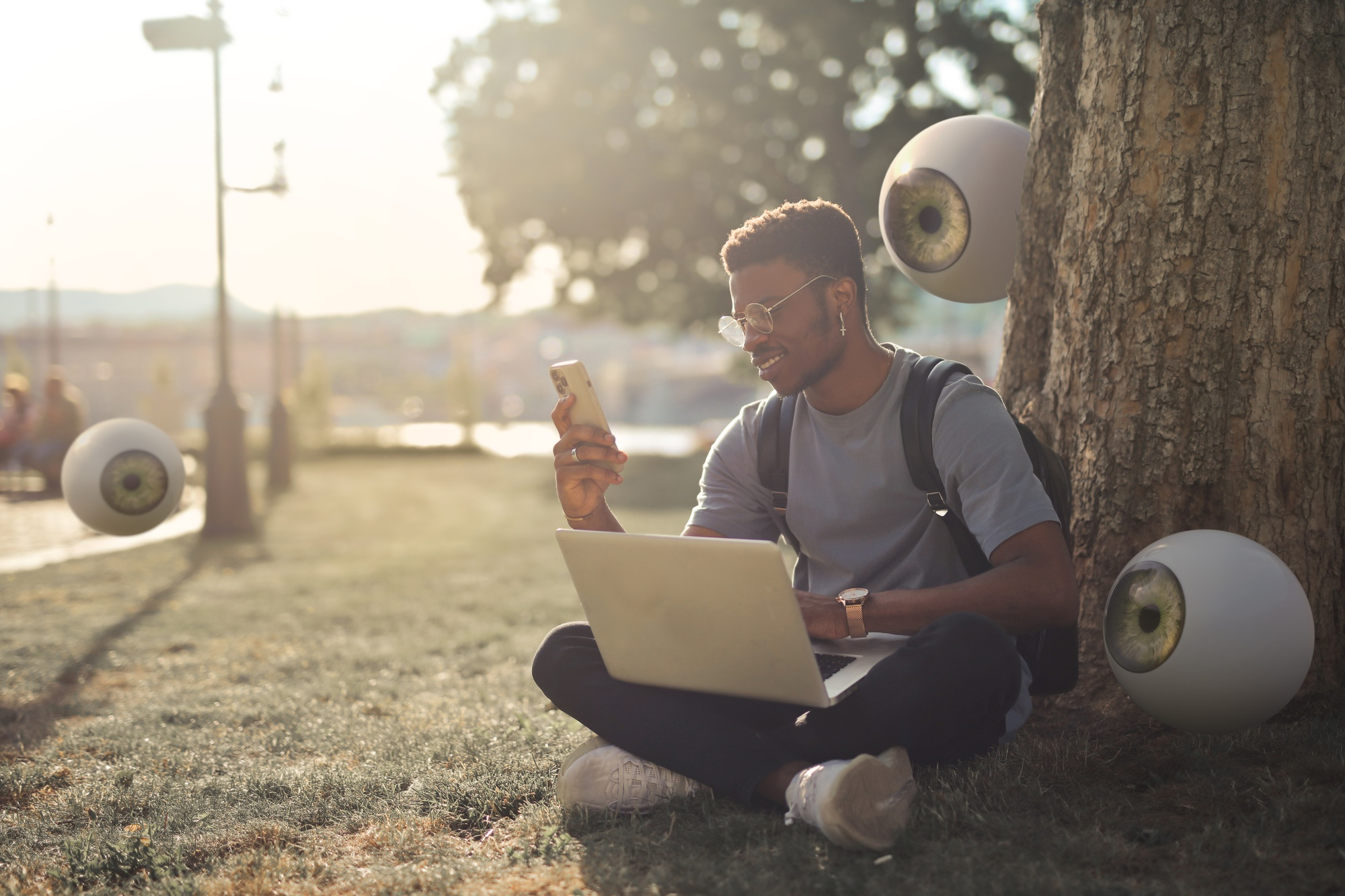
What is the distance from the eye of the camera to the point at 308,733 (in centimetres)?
396

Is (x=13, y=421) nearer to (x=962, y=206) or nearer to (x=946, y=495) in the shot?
(x=962, y=206)

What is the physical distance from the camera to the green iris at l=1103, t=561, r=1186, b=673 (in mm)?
2826

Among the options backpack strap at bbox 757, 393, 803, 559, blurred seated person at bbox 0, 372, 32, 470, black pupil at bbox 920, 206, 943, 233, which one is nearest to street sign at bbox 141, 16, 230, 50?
blurred seated person at bbox 0, 372, 32, 470

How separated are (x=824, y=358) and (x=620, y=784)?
131 centimetres

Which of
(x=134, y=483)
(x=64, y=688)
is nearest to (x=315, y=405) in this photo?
(x=134, y=483)

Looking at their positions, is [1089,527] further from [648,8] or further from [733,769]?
[648,8]

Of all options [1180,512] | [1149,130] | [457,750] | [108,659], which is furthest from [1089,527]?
[108,659]

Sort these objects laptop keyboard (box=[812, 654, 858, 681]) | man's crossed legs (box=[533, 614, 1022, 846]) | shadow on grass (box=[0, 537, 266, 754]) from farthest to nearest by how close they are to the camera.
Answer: shadow on grass (box=[0, 537, 266, 754]) < laptop keyboard (box=[812, 654, 858, 681]) < man's crossed legs (box=[533, 614, 1022, 846])

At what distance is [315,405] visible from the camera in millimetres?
25625

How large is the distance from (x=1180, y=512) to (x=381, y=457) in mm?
21801

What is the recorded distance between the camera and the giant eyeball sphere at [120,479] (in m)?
5.62

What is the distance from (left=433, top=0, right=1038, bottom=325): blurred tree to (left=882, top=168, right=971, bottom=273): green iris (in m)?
12.1

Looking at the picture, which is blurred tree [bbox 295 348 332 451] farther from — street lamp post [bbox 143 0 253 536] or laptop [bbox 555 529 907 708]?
laptop [bbox 555 529 907 708]

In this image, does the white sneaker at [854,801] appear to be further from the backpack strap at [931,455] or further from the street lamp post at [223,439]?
the street lamp post at [223,439]
